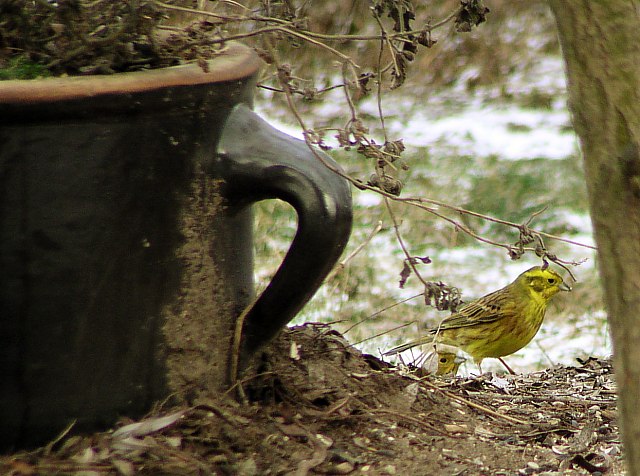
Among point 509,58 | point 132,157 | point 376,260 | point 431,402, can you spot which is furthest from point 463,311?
point 509,58

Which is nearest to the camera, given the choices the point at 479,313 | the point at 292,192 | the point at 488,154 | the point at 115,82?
the point at 115,82

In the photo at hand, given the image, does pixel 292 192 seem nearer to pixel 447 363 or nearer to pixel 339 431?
pixel 339 431

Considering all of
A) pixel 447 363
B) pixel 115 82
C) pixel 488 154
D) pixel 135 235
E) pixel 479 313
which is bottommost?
pixel 488 154

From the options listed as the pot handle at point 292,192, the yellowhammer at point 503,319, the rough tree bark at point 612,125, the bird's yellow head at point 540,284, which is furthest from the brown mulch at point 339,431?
the bird's yellow head at point 540,284

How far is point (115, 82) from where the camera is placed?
4.93 feet

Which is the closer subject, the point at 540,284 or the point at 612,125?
the point at 612,125

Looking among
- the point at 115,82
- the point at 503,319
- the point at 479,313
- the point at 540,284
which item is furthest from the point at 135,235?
the point at 540,284

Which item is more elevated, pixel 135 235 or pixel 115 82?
pixel 115 82

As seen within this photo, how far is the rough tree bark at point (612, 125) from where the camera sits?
114cm

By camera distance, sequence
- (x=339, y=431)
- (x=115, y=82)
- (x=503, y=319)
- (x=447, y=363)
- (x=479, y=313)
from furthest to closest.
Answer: (x=479, y=313) < (x=503, y=319) < (x=447, y=363) < (x=339, y=431) < (x=115, y=82)

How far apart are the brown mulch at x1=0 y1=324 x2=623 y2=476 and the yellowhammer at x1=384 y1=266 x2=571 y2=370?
157 centimetres

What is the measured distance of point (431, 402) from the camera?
6.86 feet

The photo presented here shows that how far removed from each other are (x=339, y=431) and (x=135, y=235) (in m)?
0.55

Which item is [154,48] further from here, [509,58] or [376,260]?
[509,58]
